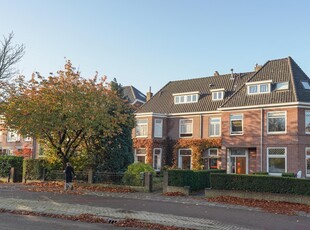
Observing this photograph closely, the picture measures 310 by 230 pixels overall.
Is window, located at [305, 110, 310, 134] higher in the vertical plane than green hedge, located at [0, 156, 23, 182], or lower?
higher

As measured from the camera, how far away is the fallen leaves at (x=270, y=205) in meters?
15.5

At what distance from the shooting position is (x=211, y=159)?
35.7m

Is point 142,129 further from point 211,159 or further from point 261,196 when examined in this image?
point 261,196

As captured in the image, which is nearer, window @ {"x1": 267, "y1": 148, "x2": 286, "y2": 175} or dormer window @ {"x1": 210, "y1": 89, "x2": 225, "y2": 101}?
window @ {"x1": 267, "y1": 148, "x2": 286, "y2": 175}

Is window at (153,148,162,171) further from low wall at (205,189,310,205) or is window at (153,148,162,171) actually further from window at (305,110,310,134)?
low wall at (205,189,310,205)

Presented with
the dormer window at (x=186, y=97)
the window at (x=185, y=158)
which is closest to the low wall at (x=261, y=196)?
the window at (x=185, y=158)

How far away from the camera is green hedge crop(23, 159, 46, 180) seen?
28620 millimetres

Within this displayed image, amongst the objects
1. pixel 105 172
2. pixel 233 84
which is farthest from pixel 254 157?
pixel 105 172

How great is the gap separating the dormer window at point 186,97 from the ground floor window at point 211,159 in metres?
6.03

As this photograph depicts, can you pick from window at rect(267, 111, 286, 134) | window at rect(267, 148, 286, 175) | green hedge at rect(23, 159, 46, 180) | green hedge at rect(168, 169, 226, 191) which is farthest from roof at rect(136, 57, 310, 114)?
green hedge at rect(23, 159, 46, 180)

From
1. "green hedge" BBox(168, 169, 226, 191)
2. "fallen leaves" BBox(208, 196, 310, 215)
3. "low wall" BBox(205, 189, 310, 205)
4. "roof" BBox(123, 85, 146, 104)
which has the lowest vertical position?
"fallen leaves" BBox(208, 196, 310, 215)

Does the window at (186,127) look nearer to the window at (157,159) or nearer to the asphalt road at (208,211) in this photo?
the window at (157,159)

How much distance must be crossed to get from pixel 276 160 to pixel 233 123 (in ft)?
16.6

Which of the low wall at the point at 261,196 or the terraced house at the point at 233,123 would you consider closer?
the low wall at the point at 261,196
